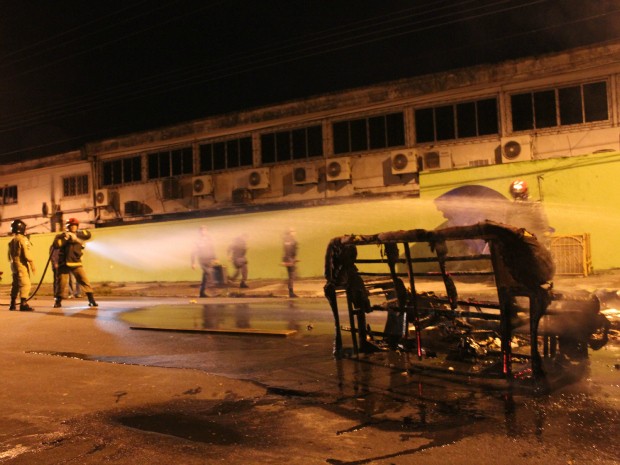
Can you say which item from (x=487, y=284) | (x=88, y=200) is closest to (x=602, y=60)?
(x=487, y=284)

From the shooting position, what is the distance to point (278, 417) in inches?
139

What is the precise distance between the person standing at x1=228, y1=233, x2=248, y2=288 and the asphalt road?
10.0 m

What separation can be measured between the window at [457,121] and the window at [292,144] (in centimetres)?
433

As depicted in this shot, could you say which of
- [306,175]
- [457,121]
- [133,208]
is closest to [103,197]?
[133,208]

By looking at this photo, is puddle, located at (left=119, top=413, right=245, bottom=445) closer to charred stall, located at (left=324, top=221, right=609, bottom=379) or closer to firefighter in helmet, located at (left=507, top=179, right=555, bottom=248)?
charred stall, located at (left=324, top=221, right=609, bottom=379)

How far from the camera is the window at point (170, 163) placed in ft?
78.5

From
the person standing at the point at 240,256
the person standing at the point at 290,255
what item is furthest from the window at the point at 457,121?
the person standing at the point at 240,256

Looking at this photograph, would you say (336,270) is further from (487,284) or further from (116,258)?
(116,258)

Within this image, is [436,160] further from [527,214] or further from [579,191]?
[527,214]

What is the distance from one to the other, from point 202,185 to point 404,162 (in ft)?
31.8

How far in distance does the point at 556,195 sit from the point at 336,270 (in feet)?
37.2

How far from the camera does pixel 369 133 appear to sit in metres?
19.6

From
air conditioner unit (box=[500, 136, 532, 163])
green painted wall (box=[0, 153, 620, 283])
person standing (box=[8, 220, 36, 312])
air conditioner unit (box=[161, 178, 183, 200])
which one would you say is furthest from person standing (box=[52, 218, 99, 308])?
air conditioner unit (box=[500, 136, 532, 163])

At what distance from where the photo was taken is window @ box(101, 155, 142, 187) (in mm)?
25406
